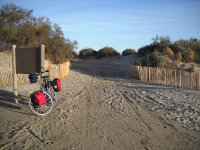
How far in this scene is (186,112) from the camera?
10383mm

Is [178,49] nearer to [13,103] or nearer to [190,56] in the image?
[190,56]

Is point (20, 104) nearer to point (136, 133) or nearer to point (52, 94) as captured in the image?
point (52, 94)

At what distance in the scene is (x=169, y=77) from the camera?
21578mm

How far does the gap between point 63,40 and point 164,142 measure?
1234 inches

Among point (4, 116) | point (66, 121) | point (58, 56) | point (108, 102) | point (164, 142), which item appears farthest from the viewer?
point (58, 56)

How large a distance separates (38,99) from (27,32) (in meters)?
23.0

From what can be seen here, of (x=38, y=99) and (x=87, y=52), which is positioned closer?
(x=38, y=99)

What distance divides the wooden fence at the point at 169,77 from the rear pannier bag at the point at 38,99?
40.2 feet

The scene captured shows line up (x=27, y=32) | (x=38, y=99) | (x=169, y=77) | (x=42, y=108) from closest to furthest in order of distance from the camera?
(x=38, y=99)
(x=42, y=108)
(x=169, y=77)
(x=27, y=32)

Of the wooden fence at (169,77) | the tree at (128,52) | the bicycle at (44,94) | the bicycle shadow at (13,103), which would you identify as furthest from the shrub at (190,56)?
the bicycle at (44,94)

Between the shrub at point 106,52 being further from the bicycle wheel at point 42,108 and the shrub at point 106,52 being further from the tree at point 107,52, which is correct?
the bicycle wheel at point 42,108

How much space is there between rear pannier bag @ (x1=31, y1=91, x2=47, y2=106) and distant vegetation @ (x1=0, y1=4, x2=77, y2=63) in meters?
21.8

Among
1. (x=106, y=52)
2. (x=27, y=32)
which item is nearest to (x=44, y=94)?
(x=27, y=32)

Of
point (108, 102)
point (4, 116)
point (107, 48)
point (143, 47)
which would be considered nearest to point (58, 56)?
point (143, 47)
